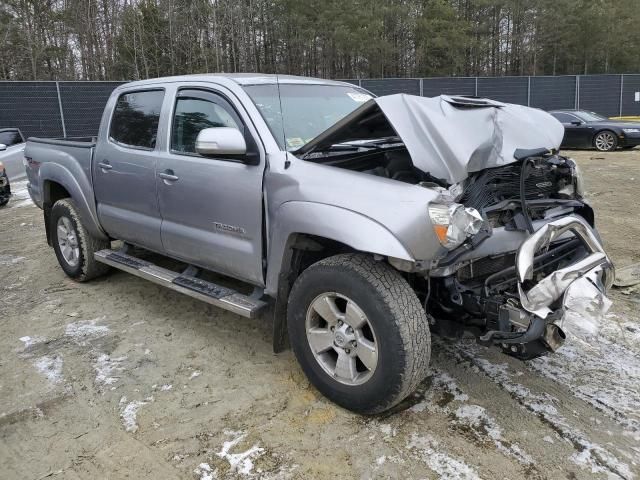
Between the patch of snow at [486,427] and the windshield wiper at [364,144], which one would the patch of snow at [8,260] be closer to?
the windshield wiper at [364,144]

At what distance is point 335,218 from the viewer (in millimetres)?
2861

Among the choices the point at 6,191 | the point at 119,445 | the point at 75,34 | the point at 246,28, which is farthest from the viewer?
the point at 246,28

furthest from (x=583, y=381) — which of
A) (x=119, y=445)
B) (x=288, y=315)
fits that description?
(x=119, y=445)

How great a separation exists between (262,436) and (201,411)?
46 cm

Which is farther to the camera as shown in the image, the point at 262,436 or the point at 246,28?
the point at 246,28

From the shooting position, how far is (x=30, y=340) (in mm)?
4180

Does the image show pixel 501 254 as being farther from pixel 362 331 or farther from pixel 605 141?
pixel 605 141

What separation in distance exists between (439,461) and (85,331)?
302 centimetres

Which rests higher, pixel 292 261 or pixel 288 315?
pixel 292 261

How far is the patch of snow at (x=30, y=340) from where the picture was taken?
13.5 feet

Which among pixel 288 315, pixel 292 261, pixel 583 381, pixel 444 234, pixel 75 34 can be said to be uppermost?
pixel 75 34

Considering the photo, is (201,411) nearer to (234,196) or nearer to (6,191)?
(234,196)

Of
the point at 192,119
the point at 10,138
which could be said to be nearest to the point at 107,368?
the point at 192,119

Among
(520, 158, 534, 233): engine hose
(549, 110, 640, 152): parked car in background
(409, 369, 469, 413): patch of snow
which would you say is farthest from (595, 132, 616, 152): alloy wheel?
(409, 369, 469, 413): patch of snow
